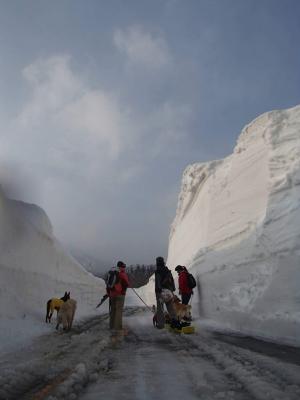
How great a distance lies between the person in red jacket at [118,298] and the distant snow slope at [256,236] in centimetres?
336

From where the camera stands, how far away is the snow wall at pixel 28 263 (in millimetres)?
12406

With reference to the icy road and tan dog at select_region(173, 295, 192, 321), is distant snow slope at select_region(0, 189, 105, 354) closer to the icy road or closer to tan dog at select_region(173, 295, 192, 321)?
the icy road

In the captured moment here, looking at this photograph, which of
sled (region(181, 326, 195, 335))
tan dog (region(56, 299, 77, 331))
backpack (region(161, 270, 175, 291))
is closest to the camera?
sled (region(181, 326, 195, 335))

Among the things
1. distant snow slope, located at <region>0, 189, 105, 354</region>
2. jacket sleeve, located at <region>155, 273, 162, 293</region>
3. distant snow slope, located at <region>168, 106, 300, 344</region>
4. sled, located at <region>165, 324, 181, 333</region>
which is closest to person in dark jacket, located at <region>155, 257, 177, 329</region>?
jacket sleeve, located at <region>155, 273, 162, 293</region>

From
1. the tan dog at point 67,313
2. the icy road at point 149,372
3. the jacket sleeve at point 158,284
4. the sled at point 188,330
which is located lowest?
the icy road at point 149,372

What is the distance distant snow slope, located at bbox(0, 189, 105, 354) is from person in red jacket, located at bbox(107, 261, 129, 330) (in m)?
1.84

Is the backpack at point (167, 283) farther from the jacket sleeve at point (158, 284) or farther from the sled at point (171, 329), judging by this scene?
the sled at point (171, 329)

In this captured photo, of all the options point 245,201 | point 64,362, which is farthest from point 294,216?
point 64,362

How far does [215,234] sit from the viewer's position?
62.3 feet

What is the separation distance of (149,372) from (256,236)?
920 centimetres

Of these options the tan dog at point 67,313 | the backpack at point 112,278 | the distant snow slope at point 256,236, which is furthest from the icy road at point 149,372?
the backpack at point 112,278

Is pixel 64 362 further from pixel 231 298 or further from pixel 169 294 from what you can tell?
pixel 231 298

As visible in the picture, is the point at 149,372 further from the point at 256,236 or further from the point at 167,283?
the point at 256,236

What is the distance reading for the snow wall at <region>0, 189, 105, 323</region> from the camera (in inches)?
488
